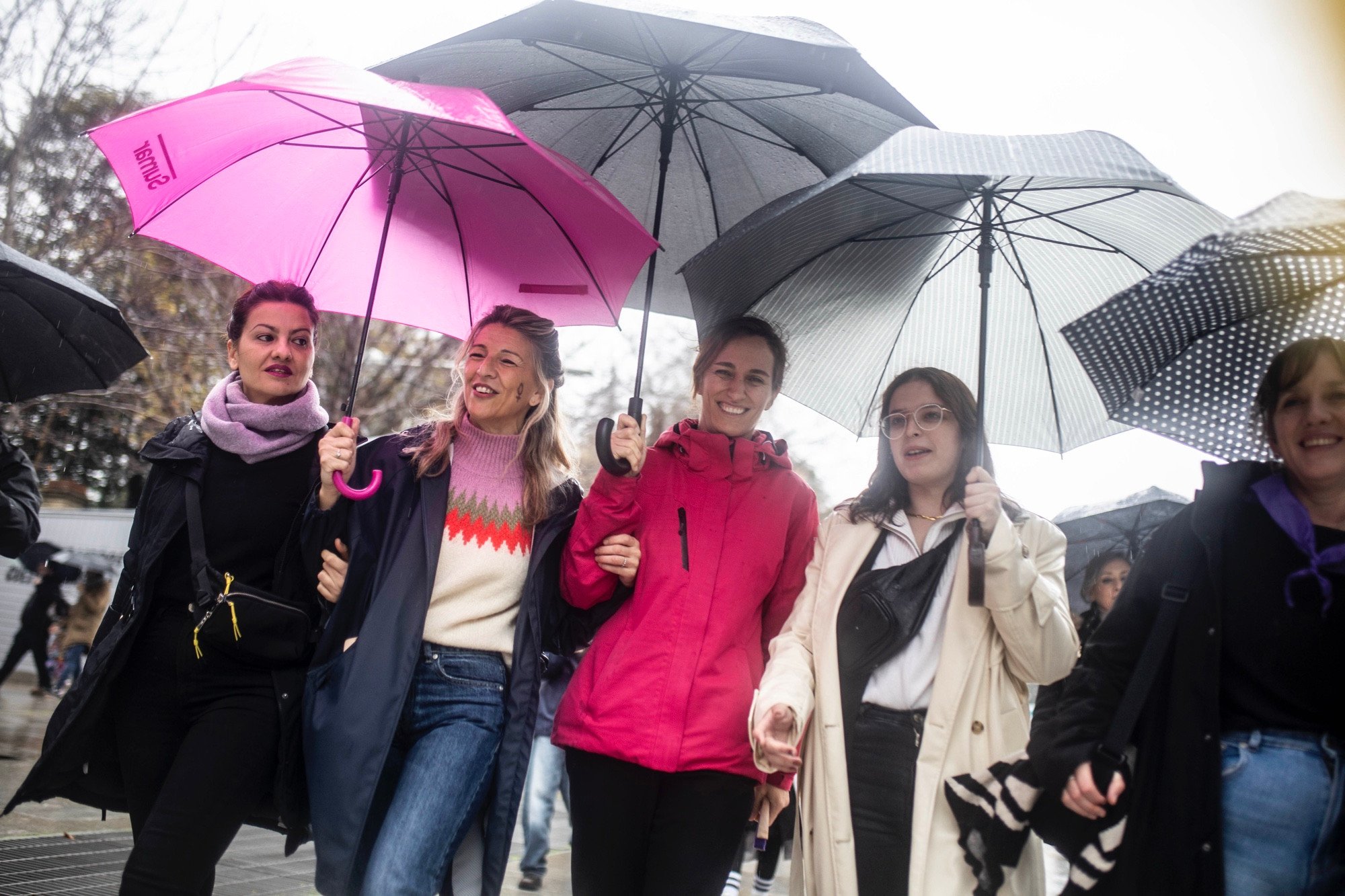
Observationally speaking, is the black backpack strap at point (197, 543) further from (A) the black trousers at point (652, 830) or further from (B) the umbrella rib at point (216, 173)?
(A) the black trousers at point (652, 830)

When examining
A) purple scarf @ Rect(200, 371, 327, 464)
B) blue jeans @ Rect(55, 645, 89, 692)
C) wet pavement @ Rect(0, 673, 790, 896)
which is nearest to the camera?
purple scarf @ Rect(200, 371, 327, 464)

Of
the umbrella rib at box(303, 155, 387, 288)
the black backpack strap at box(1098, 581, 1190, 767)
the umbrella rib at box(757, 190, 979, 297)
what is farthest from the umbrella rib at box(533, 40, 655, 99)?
the black backpack strap at box(1098, 581, 1190, 767)

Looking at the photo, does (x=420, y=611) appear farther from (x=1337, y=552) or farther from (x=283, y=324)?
(x=1337, y=552)

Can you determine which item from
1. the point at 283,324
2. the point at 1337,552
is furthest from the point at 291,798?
the point at 1337,552

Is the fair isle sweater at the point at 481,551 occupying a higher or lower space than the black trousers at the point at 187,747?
higher

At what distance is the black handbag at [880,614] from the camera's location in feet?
10.7

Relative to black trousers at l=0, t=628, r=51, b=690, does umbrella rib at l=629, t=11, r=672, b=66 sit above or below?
above

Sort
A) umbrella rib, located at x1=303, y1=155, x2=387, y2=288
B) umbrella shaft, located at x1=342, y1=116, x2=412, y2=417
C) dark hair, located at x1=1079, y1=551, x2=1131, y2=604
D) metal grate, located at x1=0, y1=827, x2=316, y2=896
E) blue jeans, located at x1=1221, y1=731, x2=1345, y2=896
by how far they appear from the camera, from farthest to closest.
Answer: dark hair, located at x1=1079, y1=551, x2=1131, y2=604 < metal grate, located at x1=0, y1=827, x2=316, y2=896 < umbrella rib, located at x1=303, y1=155, x2=387, y2=288 < umbrella shaft, located at x1=342, y1=116, x2=412, y2=417 < blue jeans, located at x1=1221, y1=731, x2=1345, y2=896

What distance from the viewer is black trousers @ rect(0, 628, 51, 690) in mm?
12781

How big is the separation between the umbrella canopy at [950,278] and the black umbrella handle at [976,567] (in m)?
0.50

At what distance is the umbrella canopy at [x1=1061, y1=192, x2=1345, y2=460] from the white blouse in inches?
25.9

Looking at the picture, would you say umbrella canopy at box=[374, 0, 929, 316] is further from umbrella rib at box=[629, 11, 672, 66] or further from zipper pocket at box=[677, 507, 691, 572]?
zipper pocket at box=[677, 507, 691, 572]

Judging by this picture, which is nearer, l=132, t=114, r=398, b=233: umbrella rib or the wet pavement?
l=132, t=114, r=398, b=233: umbrella rib

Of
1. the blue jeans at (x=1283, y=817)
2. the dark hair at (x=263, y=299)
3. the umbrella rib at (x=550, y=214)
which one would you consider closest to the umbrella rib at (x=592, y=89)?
the umbrella rib at (x=550, y=214)
